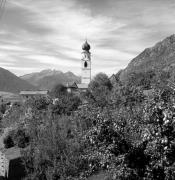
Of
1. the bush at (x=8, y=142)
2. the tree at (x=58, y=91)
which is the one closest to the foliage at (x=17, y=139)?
the bush at (x=8, y=142)

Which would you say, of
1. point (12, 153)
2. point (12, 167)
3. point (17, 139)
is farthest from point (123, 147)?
point (17, 139)

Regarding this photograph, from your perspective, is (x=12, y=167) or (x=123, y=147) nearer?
(x=123, y=147)

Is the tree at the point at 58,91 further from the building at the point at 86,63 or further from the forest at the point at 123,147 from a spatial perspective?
the forest at the point at 123,147

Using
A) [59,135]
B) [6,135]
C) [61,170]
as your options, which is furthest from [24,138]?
[61,170]

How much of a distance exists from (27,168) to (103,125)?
11010mm

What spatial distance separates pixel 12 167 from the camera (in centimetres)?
1989

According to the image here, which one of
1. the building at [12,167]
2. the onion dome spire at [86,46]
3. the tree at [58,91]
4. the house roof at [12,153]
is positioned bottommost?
the building at [12,167]

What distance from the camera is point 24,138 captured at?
21.9 meters

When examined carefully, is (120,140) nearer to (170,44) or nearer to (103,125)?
(103,125)

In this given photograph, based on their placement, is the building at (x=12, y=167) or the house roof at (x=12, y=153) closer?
the building at (x=12, y=167)

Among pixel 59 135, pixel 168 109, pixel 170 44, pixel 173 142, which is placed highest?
pixel 170 44

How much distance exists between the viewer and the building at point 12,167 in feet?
64.4

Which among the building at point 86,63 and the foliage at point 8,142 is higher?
the building at point 86,63

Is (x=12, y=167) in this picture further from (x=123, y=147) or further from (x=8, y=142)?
(x=123, y=147)
